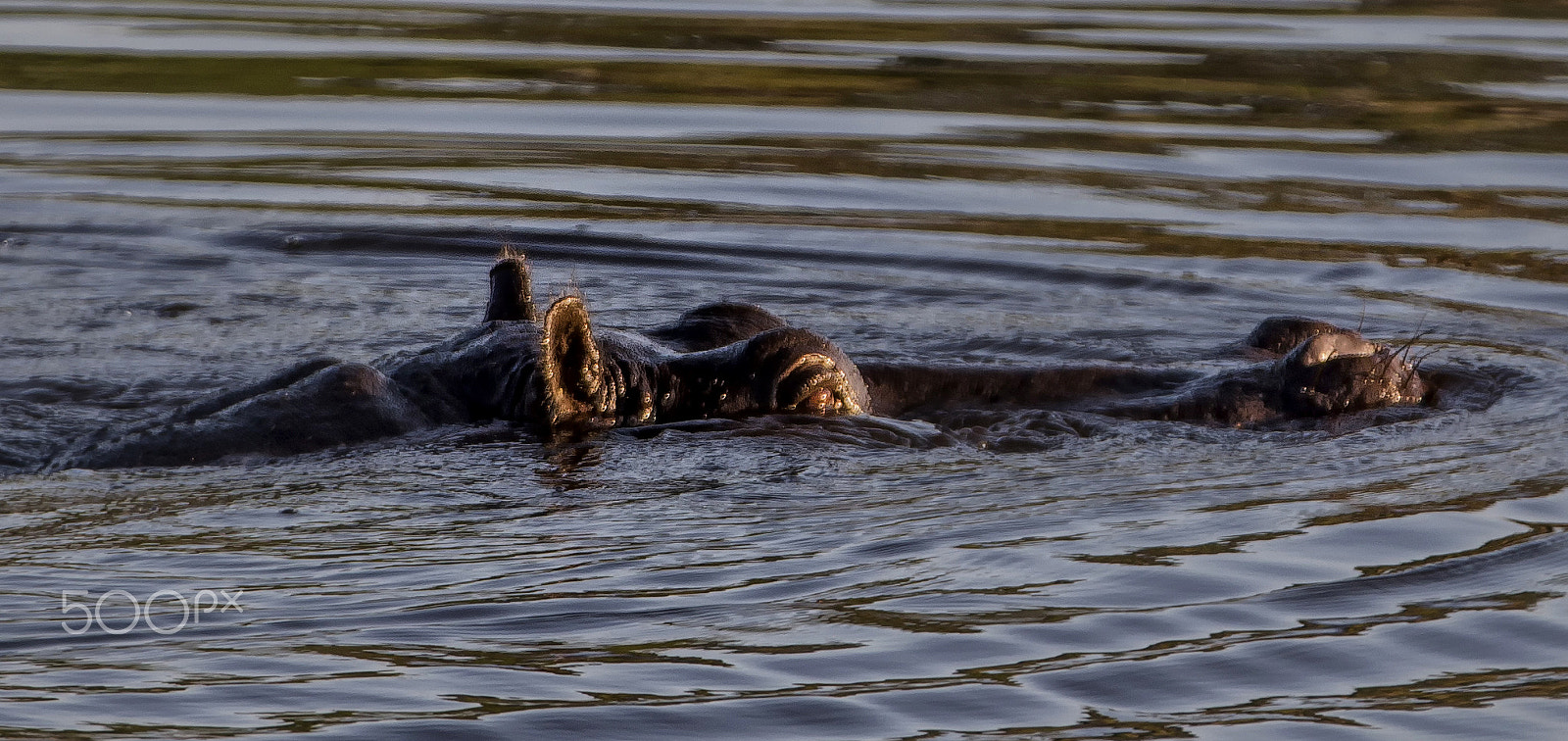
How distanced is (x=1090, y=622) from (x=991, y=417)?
1.78m

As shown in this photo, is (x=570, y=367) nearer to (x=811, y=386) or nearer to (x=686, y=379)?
(x=686, y=379)

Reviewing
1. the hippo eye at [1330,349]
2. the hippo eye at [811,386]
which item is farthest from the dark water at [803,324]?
the hippo eye at [1330,349]

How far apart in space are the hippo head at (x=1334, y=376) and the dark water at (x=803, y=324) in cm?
14

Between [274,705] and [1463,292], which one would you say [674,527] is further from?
[1463,292]

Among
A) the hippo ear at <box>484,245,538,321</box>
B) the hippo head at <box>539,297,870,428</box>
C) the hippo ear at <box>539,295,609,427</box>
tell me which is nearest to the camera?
the hippo ear at <box>539,295,609,427</box>

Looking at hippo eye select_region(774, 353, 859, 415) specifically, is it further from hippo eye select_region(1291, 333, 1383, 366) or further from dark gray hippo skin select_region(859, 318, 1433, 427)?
hippo eye select_region(1291, 333, 1383, 366)

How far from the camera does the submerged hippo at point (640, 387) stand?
609 cm

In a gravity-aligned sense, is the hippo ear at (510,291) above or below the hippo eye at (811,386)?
above

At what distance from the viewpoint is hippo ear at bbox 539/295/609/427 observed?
602 cm

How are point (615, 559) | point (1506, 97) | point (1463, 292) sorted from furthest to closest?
point (1506, 97) → point (1463, 292) → point (615, 559)

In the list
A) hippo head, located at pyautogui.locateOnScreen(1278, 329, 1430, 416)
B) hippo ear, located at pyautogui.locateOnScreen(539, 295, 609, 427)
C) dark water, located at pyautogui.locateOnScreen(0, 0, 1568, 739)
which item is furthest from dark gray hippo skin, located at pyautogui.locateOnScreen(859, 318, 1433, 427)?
hippo ear, located at pyautogui.locateOnScreen(539, 295, 609, 427)

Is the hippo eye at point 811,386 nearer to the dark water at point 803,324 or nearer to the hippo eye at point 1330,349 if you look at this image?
the dark water at point 803,324

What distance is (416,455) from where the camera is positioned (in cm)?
612

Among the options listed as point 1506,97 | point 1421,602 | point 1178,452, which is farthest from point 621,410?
point 1506,97
